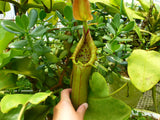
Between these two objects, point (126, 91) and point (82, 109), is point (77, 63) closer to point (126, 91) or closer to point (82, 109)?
point (82, 109)

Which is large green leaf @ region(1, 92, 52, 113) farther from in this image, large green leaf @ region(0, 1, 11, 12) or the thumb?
large green leaf @ region(0, 1, 11, 12)

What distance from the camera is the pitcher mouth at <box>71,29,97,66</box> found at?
16.0 inches

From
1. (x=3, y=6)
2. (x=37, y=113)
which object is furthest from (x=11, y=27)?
(x=3, y=6)

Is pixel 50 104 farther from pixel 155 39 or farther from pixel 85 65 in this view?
pixel 155 39

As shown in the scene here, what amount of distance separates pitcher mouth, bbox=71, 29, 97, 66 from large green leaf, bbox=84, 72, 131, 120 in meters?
0.05

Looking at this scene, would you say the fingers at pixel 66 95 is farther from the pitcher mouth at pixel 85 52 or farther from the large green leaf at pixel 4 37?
the large green leaf at pixel 4 37

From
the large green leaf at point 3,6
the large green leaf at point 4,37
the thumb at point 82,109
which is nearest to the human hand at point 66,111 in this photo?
the thumb at point 82,109

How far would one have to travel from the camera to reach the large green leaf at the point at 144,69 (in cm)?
33

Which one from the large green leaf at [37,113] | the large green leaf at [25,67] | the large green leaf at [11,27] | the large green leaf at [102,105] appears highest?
the large green leaf at [11,27]

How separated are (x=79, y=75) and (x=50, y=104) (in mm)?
148

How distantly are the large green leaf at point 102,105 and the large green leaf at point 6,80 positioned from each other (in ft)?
0.79

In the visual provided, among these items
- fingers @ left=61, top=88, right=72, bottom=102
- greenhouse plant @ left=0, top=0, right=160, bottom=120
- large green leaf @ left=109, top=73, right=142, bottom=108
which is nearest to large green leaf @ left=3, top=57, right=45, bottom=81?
greenhouse plant @ left=0, top=0, right=160, bottom=120

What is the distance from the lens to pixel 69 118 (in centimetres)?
35

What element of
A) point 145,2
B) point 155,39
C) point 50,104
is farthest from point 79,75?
point 145,2
